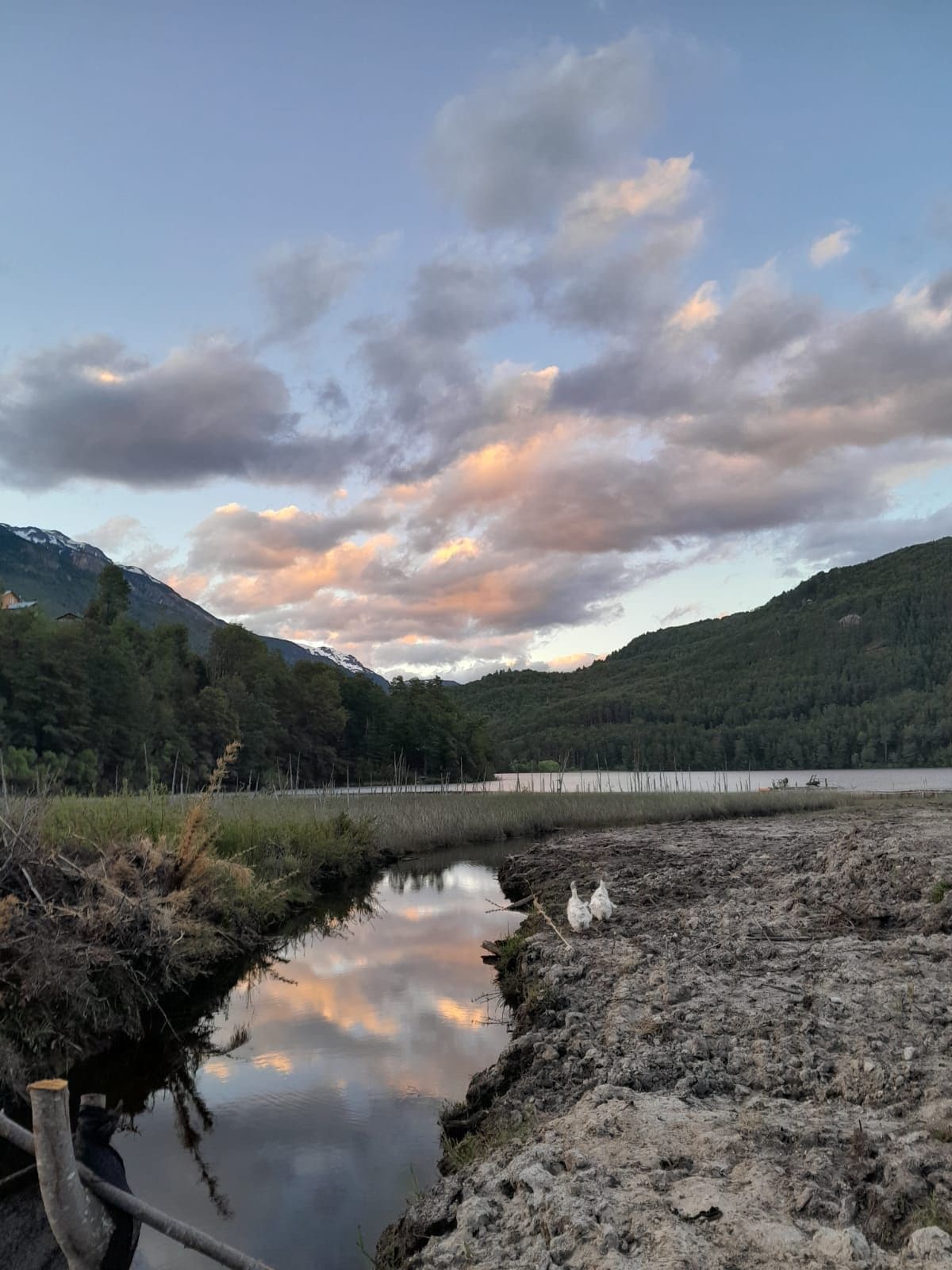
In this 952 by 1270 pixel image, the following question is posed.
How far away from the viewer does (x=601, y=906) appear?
34.7 ft

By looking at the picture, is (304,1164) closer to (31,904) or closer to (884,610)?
(31,904)

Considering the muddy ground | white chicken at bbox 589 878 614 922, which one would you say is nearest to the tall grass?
white chicken at bbox 589 878 614 922

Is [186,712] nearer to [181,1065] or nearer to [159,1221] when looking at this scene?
[181,1065]

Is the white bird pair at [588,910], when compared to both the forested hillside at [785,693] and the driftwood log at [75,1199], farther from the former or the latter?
the forested hillside at [785,693]

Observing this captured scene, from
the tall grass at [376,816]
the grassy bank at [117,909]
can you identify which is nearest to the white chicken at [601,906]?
the grassy bank at [117,909]

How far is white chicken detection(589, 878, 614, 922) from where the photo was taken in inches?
416

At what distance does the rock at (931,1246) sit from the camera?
2.79 metres

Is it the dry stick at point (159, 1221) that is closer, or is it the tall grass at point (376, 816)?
the dry stick at point (159, 1221)

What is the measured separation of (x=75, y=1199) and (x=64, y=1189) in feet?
0.28

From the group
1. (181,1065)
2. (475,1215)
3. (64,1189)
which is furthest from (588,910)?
(64,1189)

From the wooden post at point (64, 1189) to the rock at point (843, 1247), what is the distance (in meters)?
2.53

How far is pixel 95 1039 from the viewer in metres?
7.52

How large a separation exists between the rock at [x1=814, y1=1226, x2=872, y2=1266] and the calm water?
2.61 metres

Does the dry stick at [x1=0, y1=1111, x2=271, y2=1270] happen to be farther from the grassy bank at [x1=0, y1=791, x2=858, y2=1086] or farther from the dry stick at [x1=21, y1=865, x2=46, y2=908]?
the dry stick at [x1=21, y1=865, x2=46, y2=908]
